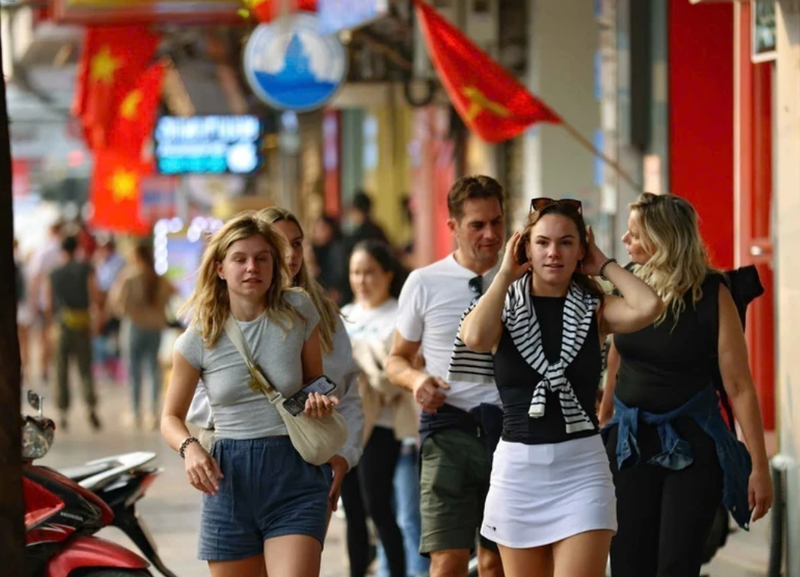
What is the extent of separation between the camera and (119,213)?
2166 cm

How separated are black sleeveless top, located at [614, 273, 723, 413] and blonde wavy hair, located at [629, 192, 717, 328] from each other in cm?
4

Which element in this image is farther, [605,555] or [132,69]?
[132,69]

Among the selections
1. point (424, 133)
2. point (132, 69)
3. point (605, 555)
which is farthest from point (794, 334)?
point (424, 133)

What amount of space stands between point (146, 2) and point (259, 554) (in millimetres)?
10822

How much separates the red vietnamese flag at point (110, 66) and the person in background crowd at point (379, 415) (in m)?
11.7

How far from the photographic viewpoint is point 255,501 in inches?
225

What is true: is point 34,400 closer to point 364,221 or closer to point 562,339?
point 562,339

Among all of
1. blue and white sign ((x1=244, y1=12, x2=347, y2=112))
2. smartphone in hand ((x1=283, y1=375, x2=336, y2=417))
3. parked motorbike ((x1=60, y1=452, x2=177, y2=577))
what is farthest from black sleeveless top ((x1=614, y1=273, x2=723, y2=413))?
blue and white sign ((x1=244, y1=12, x2=347, y2=112))

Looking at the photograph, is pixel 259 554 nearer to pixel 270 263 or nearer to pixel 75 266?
pixel 270 263

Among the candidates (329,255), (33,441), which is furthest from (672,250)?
(329,255)

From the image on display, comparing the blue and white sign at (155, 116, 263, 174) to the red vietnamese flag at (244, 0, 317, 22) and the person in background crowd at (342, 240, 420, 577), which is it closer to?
the red vietnamese flag at (244, 0, 317, 22)

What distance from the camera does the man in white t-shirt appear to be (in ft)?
22.6

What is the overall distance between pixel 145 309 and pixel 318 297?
11.3m

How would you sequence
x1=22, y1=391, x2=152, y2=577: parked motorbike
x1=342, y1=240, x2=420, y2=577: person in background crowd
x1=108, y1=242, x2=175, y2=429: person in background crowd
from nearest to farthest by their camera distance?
x1=22, y1=391, x2=152, y2=577: parked motorbike
x1=342, y1=240, x2=420, y2=577: person in background crowd
x1=108, y1=242, x2=175, y2=429: person in background crowd
